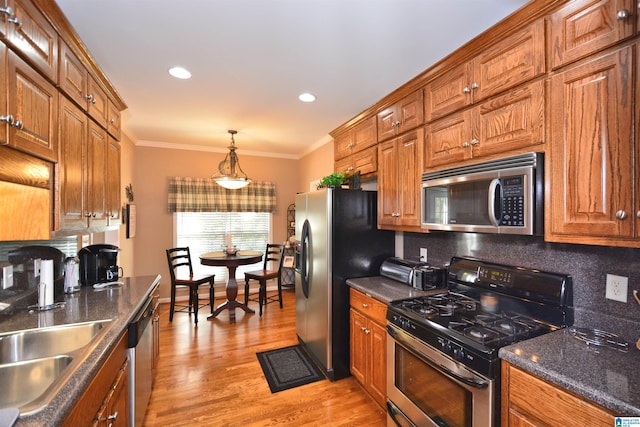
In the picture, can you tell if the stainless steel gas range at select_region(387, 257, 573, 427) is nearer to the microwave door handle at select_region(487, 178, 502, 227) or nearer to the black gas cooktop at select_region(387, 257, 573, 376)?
the black gas cooktop at select_region(387, 257, 573, 376)

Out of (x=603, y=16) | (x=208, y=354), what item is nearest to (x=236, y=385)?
(x=208, y=354)

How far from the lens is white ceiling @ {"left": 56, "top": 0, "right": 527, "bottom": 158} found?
1.58 m

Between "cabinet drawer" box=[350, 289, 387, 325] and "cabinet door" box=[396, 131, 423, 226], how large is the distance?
672 millimetres

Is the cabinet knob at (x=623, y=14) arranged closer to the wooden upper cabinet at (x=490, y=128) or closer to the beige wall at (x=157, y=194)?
the wooden upper cabinet at (x=490, y=128)

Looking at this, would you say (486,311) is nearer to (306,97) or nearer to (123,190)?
(306,97)

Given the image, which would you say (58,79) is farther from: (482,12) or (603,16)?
(603,16)

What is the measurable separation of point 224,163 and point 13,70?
3.66 m

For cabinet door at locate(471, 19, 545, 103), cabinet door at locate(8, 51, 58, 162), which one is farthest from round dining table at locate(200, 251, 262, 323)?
cabinet door at locate(471, 19, 545, 103)

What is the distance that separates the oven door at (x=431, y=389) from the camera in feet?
4.39

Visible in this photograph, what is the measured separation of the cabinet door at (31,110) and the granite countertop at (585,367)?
2314 mm

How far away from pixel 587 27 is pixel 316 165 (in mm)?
3813

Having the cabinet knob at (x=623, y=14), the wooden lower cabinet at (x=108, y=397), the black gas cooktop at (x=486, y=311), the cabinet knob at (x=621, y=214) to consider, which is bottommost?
the wooden lower cabinet at (x=108, y=397)

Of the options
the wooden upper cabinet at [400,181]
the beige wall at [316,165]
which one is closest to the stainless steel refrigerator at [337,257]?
the wooden upper cabinet at [400,181]

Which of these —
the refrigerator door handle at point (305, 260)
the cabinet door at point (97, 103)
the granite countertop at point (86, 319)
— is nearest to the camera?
the granite countertop at point (86, 319)
